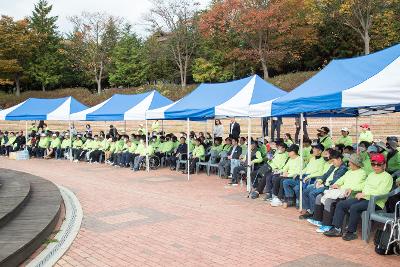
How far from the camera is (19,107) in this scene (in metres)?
22.4

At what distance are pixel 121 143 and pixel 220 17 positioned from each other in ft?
54.2

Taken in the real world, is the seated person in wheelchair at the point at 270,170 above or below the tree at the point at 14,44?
below

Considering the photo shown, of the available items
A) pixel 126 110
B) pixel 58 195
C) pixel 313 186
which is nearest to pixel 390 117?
pixel 126 110

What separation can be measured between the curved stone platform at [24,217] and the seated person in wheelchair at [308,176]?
4721 millimetres

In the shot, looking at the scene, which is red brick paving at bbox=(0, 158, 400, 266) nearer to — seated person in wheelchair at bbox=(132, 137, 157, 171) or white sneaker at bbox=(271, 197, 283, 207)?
white sneaker at bbox=(271, 197, 283, 207)

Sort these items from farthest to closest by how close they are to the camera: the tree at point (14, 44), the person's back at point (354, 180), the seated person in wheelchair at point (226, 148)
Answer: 1. the tree at point (14, 44)
2. the seated person in wheelchair at point (226, 148)
3. the person's back at point (354, 180)

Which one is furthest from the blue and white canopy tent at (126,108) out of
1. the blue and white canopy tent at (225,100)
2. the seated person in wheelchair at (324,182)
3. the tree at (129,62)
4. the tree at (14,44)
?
the tree at (14,44)

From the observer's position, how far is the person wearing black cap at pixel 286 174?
889cm

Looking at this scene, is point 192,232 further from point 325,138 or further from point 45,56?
point 45,56

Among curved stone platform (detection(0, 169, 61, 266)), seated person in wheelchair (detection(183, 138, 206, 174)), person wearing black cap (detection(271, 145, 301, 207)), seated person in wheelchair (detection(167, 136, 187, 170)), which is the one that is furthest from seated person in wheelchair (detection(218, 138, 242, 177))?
curved stone platform (detection(0, 169, 61, 266))

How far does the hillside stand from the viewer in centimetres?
2893

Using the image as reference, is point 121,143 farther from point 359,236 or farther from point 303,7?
point 303,7

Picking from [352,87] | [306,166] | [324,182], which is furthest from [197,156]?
[352,87]

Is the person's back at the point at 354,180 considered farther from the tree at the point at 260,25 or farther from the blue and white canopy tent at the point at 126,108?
the tree at the point at 260,25
